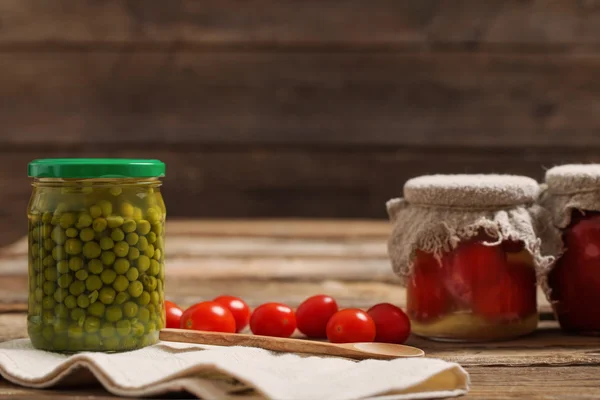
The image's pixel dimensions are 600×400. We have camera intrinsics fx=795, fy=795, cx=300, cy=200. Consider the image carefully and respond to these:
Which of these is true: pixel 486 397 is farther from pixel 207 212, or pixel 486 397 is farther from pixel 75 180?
pixel 207 212

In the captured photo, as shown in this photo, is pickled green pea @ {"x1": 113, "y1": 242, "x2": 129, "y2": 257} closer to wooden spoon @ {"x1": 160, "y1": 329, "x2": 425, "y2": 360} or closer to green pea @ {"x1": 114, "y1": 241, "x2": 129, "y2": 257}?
green pea @ {"x1": 114, "y1": 241, "x2": 129, "y2": 257}

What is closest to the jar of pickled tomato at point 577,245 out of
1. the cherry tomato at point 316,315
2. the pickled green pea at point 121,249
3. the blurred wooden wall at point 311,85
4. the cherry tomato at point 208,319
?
the cherry tomato at point 316,315

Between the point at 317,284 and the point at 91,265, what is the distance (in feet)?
1.83

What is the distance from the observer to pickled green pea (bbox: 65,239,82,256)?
29.1 inches

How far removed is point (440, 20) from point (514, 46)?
0.22 m

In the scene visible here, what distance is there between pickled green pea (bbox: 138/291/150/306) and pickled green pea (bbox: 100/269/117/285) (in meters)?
→ 0.04

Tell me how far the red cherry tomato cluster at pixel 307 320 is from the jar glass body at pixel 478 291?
42 millimetres

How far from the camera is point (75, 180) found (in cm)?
75

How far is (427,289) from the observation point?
879 millimetres

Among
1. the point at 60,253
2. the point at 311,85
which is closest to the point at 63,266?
the point at 60,253

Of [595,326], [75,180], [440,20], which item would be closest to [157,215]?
[75,180]

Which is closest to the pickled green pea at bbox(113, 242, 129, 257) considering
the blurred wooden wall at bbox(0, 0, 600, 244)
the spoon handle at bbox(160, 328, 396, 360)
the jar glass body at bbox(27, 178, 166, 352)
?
the jar glass body at bbox(27, 178, 166, 352)

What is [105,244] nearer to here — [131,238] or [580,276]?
[131,238]

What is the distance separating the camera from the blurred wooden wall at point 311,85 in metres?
2.23
